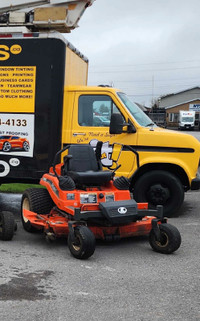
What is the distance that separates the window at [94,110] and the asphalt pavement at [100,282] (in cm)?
236

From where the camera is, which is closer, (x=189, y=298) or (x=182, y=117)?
(x=189, y=298)

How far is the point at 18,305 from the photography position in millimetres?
3832

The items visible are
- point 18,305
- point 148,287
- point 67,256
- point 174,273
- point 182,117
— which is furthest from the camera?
point 182,117

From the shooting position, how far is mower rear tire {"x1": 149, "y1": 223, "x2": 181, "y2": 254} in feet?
17.5

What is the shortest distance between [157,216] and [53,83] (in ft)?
10.2

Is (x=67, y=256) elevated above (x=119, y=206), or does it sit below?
below

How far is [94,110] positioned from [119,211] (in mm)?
2768

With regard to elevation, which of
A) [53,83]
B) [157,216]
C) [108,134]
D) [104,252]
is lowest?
[104,252]

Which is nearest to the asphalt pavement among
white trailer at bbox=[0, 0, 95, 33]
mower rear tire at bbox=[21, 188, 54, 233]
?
mower rear tire at bbox=[21, 188, 54, 233]

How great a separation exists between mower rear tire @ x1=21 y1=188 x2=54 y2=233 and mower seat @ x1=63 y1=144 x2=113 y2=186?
495 mm

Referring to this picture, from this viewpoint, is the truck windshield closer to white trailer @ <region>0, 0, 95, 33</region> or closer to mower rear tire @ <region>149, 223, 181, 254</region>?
white trailer @ <region>0, 0, 95, 33</region>

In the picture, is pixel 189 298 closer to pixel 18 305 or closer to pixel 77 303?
pixel 77 303

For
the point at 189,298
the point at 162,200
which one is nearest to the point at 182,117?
the point at 162,200

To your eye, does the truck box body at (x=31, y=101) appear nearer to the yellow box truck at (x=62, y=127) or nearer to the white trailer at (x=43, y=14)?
the yellow box truck at (x=62, y=127)
